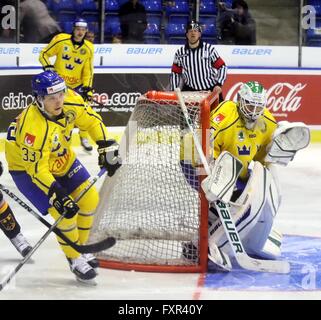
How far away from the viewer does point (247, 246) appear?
4.79 m

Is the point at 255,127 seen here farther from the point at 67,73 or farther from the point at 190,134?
the point at 67,73

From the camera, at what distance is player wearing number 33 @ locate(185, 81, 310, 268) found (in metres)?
4.62

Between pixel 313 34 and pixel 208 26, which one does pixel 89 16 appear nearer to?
pixel 208 26

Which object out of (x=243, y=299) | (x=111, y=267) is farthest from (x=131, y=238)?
(x=243, y=299)

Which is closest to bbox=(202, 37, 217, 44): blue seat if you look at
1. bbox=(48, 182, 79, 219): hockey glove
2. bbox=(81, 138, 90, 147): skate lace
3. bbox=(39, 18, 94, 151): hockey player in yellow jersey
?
bbox=(39, 18, 94, 151): hockey player in yellow jersey

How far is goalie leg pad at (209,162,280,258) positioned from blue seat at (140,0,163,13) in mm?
4626

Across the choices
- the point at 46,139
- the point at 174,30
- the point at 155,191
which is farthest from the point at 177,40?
the point at 46,139

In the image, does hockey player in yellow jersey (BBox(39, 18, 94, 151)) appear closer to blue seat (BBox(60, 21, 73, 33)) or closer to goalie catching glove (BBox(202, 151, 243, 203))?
blue seat (BBox(60, 21, 73, 33))

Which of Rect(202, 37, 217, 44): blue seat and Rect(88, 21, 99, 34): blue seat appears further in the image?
Rect(202, 37, 217, 44): blue seat

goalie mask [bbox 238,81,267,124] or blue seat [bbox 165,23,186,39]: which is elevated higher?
goalie mask [bbox 238,81,267,124]

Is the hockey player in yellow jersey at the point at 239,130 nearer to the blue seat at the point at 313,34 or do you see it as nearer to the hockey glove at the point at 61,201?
the hockey glove at the point at 61,201

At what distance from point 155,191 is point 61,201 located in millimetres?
875

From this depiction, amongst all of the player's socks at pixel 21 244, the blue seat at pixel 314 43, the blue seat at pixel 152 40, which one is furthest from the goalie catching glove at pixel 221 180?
the blue seat at pixel 314 43
